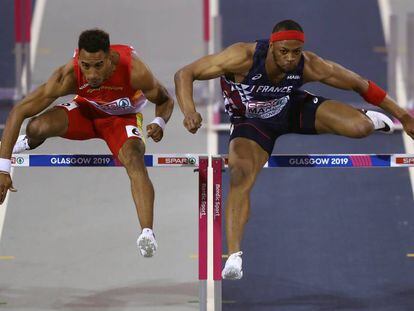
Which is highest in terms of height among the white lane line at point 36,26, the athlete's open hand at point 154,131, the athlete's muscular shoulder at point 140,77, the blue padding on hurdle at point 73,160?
the white lane line at point 36,26

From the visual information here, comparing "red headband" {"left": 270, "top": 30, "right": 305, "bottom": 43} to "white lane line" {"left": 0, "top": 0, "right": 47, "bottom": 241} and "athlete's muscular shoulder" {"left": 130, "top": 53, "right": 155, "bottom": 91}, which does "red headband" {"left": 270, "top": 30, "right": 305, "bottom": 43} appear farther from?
"white lane line" {"left": 0, "top": 0, "right": 47, "bottom": 241}

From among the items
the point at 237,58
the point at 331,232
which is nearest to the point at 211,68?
the point at 237,58

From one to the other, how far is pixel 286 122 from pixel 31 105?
1.76m

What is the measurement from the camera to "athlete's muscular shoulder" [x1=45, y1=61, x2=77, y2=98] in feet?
27.4

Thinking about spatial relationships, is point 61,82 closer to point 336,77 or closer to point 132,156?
point 132,156

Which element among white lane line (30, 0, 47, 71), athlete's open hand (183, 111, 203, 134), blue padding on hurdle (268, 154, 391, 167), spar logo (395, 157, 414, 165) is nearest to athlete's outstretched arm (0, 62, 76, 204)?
athlete's open hand (183, 111, 203, 134)

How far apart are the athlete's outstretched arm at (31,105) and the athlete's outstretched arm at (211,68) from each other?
2.44 feet

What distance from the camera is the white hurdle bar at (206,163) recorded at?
8.32 metres

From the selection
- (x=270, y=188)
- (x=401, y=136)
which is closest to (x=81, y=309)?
(x=270, y=188)

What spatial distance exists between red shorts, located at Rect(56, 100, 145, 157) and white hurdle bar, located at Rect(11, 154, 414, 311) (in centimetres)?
36

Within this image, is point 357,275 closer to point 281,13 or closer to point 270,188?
point 270,188

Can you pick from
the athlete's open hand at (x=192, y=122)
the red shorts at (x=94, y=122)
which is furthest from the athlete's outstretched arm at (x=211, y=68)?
the red shorts at (x=94, y=122)

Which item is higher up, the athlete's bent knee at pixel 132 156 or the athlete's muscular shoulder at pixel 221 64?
the athlete's muscular shoulder at pixel 221 64

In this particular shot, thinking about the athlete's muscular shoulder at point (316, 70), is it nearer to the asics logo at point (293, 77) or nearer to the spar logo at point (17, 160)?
the asics logo at point (293, 77)
